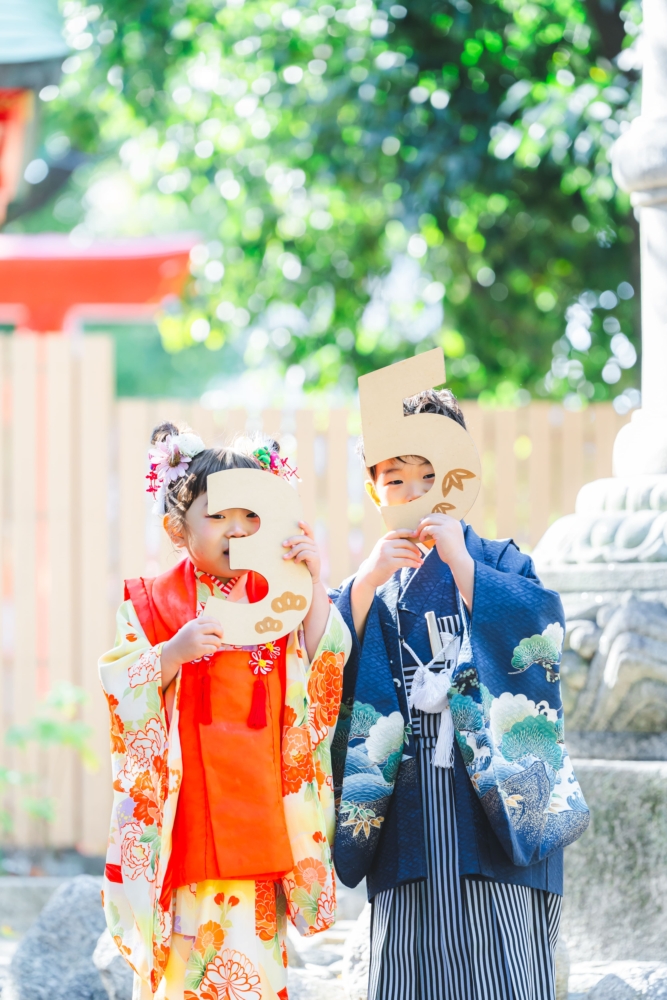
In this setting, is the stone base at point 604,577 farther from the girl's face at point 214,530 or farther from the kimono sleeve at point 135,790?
the kimono sleeve at point 135,790

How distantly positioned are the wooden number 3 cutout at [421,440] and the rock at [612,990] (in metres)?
1.11

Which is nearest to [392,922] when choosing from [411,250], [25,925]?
[25,925]

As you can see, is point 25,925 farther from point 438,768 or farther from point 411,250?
point 411,250

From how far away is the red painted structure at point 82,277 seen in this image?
9195mm

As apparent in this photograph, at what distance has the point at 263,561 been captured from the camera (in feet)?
7.42

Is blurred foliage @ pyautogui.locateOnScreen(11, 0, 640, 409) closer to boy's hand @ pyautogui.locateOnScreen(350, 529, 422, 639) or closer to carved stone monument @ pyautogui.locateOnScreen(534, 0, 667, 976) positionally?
carved stone monument @ pyautogui.locateOnScreen(534, 0, 667, 976)

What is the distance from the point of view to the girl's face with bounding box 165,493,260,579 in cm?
231

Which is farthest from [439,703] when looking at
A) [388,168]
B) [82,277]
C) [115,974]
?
[82,277]

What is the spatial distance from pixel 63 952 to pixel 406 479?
164cm

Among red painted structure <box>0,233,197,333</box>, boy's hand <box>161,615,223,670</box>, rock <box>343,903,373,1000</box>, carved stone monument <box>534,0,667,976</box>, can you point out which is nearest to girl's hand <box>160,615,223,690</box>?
boy's hand <box>161,615,223,670</box>

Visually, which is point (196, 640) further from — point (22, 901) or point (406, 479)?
point (22, 901)

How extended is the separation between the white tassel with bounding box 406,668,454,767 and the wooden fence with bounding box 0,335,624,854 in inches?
A: 123

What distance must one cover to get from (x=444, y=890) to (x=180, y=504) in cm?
91

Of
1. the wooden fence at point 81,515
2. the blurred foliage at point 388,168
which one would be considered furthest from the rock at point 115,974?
the blurred foliage at point 388,168
